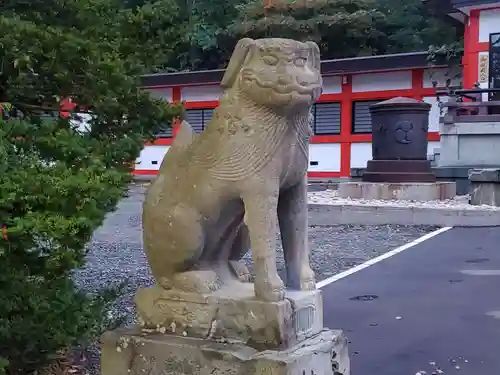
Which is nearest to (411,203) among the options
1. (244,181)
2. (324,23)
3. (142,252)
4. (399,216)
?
(399,216)

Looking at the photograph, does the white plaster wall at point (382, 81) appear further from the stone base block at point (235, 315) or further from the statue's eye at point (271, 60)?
the statue's eye at point (271, 60)

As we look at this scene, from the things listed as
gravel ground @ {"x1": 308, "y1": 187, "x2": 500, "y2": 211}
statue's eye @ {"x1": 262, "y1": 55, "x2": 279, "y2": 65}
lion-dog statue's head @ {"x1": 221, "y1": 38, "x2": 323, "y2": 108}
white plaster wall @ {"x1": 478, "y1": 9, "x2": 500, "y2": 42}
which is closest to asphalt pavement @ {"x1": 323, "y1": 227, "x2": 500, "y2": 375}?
lion-dog statue's head @ {"x1": 221, "y1": 38, "x2": 323, "y2": 108}

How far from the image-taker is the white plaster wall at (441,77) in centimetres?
1845

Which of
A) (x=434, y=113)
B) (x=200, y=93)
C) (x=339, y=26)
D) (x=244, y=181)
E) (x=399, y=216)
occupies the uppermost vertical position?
(x=339, y=26)

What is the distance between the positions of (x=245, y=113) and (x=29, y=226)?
3.00 feet

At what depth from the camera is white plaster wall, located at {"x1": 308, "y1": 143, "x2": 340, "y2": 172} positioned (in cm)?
2050

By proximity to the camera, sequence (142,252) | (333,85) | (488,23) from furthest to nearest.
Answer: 1. (333,85)
2. (488,23)
3. (142,252)

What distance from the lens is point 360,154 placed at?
20.0 metres

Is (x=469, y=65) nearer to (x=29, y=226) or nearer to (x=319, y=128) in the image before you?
(x=319, y=128)

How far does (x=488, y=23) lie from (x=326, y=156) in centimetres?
617

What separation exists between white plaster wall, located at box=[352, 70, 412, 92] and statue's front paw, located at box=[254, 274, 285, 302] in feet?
57.6

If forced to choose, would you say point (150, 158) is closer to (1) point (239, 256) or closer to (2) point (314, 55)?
(1) point (239, 256)

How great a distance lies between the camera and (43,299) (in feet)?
10.8

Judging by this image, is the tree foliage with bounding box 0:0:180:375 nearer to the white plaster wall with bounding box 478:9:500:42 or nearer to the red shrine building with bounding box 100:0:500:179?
the red shrine building with bounding box 100:0:500:179
